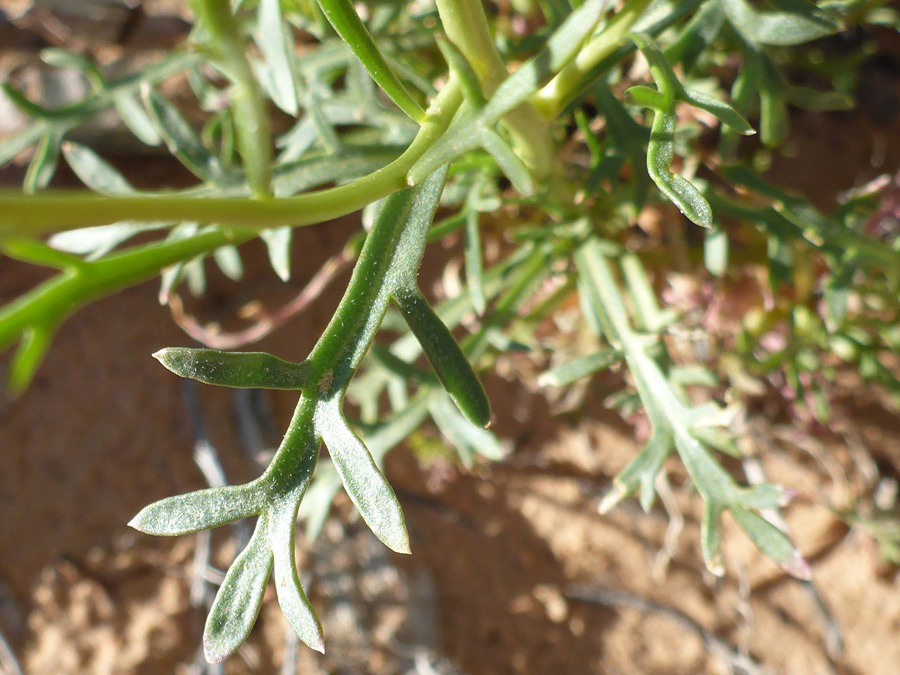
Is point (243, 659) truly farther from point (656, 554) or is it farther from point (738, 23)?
point (738, 23)

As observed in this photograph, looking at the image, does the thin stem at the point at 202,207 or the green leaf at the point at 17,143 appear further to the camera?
the green leaf at the point at 17,143

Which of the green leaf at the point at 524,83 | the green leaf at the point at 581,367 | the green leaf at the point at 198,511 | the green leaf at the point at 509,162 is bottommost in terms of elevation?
the green leaf at the point at 581,367

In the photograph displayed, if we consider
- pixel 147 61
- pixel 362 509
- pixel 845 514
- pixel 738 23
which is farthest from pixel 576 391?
pixel 147 61

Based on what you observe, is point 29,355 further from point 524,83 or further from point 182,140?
point 182,140

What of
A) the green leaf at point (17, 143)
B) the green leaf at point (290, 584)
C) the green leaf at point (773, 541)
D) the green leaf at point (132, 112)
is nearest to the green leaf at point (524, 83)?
the green leaf at point (290, 584)

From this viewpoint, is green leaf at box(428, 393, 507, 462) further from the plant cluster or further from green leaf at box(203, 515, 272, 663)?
green leaf at box(203, 515, 272, 663)

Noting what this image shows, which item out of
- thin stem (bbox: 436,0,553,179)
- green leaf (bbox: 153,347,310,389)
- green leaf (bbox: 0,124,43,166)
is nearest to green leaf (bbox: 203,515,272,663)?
green leaf (bbox: 153,347,310,389)

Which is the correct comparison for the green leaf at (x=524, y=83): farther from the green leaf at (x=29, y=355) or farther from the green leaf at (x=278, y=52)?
the green leaf at (x=29, y=355)

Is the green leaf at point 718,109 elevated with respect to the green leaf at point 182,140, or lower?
elevated
